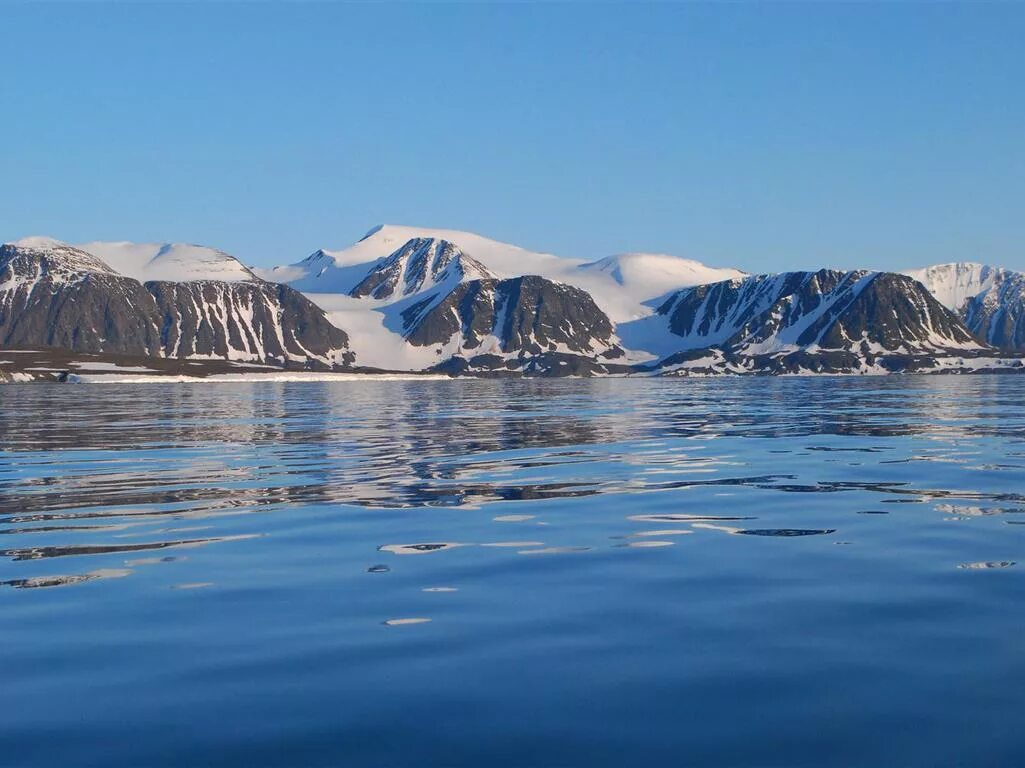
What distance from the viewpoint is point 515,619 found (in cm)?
1339

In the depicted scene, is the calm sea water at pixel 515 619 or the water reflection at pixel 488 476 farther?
the water reflection at pixel 488 476

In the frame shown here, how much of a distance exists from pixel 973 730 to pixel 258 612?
27.8 feet

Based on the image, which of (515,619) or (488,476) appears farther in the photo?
(488,476)

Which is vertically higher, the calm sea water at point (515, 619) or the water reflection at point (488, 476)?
the calm sea water at point (515, 619)

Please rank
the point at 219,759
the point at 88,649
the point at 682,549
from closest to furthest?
the point at 219,759
the point at 88,649
the point at 682,549

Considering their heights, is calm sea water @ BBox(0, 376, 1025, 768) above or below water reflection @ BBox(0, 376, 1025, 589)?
above

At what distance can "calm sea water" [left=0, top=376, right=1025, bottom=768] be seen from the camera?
916 centimetres

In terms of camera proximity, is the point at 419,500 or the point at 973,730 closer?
the point at 973,730

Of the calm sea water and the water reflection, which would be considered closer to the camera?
the calm sea water

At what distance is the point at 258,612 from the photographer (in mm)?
13852

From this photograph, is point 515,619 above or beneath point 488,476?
above

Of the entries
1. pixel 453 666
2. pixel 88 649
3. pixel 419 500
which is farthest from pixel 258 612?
pixel 419 500

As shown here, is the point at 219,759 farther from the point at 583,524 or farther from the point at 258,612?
the point at 583,524

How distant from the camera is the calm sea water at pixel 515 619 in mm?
9156
